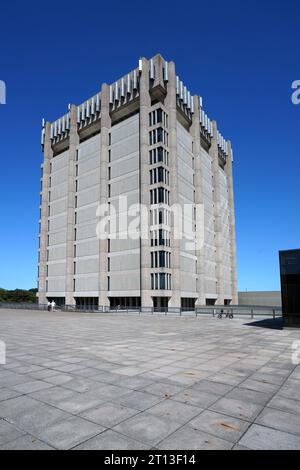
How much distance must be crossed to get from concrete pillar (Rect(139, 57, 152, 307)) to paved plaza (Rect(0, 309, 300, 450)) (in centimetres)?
4011

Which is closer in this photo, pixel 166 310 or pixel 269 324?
pixel 269 324

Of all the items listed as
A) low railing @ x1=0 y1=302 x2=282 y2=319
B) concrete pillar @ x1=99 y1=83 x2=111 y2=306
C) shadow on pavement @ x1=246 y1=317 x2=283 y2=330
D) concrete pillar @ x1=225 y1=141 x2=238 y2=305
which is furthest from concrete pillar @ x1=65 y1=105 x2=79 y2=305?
shadow on pavement @ x1=246 y1=317 x2=283 y2=330

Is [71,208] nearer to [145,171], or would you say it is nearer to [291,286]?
[145,171]

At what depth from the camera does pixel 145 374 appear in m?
8.30

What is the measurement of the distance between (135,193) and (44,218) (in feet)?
92.6

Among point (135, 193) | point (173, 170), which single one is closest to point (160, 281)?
point (135, 193)

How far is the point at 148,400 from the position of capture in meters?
6.21

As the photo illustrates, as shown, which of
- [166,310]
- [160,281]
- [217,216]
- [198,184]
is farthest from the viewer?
[217,216]

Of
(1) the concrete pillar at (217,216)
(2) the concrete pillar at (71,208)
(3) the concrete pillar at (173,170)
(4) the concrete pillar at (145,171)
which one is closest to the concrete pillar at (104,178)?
(4) the concrete pillar at (145,171)

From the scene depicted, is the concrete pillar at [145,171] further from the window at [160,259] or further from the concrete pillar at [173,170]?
the concrete pillar at [173,170]

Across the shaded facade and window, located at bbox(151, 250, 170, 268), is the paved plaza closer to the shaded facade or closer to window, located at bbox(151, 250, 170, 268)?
the shaded facade

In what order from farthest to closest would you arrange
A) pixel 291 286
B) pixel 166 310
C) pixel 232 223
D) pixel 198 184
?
pixel 232 223
pixel 198 184
pixel 166 310
pixel 291 286

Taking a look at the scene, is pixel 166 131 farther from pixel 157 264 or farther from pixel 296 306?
pixel 296 306
